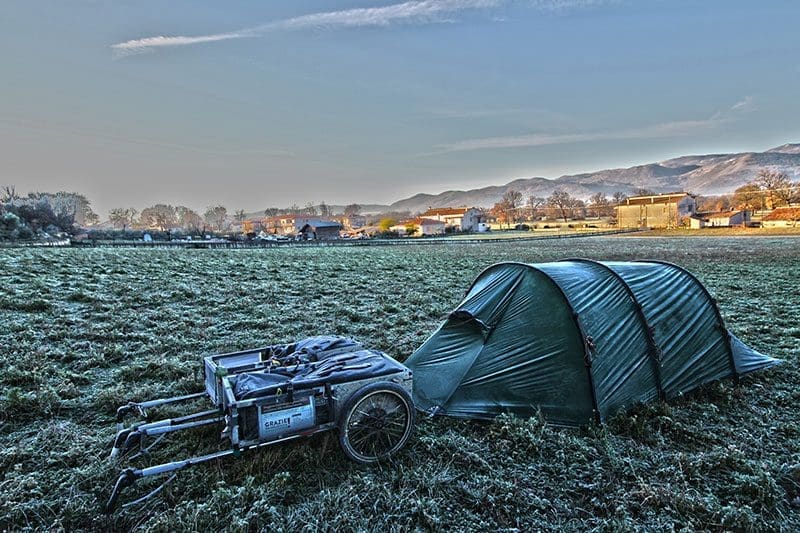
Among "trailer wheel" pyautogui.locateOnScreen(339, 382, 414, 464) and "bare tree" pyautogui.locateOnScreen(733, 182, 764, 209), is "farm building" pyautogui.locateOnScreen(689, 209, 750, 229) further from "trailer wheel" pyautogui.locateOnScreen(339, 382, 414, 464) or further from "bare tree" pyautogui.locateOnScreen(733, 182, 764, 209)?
"trailer wheel" pyautogui.locateOnScreen(339, 382, 414, 464)

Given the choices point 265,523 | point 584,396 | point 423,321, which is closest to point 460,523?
point 265,523

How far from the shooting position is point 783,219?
6369 cm

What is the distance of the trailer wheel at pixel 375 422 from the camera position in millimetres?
3843

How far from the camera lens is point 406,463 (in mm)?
4055

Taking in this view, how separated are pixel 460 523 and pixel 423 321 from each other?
21.8ft

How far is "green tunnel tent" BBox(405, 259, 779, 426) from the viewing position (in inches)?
192

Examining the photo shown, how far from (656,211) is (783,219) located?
970 inches

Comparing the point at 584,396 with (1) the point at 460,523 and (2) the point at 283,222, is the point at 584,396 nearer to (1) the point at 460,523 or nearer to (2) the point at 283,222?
(1) the point at 460,523

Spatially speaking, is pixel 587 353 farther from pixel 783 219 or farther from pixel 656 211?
pixel 656 211

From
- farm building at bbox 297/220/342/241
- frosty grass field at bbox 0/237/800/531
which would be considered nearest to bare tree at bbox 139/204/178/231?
farm building at bbox 297/220/342/241

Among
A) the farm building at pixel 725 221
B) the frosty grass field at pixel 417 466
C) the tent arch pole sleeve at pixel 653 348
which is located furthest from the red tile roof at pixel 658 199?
the tent arch pole sleeve at pixel 653 348

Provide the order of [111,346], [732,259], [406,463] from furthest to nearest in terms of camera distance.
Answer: [732,259]
[111,346]
[406,463]

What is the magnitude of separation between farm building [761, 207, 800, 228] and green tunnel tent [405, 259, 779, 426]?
70.3 meters

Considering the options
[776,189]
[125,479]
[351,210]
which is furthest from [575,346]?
[351,210]
